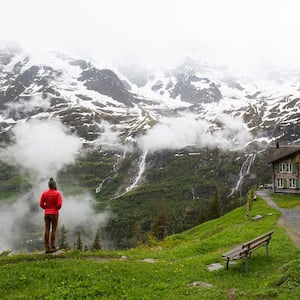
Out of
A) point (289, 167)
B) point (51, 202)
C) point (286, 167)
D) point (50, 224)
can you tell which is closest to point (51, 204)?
point (51, 202)

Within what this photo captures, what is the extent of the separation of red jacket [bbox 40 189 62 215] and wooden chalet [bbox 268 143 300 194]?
257ft

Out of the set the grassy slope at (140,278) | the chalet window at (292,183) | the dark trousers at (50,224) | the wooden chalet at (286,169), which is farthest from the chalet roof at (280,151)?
the dark trousers at (50,224)

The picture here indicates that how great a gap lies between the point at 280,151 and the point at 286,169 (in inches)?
209

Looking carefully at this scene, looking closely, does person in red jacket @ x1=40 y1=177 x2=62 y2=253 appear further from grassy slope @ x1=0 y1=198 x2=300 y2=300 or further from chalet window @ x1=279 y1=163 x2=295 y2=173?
chalet window @ x1=279 y1=163 x2=295 y2=173

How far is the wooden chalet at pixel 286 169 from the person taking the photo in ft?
305

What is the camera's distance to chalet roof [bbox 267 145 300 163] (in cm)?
9384

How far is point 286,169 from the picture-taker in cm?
9506

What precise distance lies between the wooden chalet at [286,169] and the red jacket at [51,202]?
257ft

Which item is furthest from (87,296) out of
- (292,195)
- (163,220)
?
(163,220)

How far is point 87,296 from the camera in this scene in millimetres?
18953

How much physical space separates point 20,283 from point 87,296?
4359 mm

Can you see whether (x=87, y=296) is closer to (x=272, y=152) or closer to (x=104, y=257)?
(x=104, y=257)

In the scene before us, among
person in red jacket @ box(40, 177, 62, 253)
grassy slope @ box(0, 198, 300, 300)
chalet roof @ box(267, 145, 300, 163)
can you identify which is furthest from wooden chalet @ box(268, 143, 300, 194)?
person in red jacket @ box(40, 177, 62, 253)

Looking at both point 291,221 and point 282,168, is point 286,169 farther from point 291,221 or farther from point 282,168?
point 291,221
